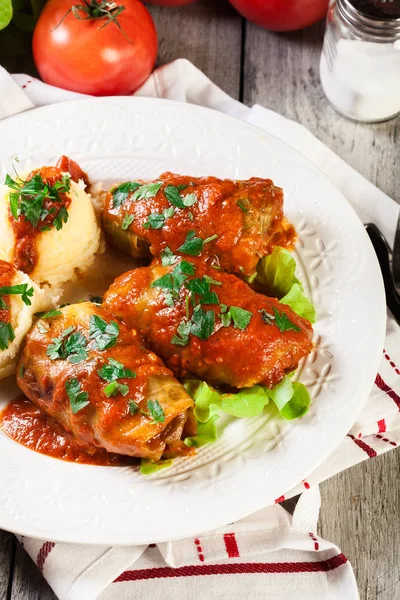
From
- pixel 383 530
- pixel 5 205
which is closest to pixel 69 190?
pixel 5 205

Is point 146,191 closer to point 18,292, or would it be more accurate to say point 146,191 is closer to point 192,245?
point 192,245

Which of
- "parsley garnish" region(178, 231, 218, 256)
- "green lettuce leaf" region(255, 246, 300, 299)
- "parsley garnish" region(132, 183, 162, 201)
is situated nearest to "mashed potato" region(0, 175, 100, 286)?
"parsley garnish" region(132, 183, 162, 201)

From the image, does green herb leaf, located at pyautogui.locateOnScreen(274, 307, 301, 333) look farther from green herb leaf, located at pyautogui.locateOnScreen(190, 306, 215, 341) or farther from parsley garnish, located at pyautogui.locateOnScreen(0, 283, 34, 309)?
parsley garnish, located at pyautogui.locateOnScreen(0, 283, 34, 309)

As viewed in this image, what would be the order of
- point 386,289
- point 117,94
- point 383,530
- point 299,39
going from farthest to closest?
point 299,39 < point 117,94 < point 386,289 < point 383,530

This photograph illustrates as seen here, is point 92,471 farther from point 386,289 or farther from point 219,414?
point 386,289

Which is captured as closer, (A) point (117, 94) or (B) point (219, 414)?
(B) point (219, 414)

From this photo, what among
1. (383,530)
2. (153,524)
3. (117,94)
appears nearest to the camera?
(153,524)
